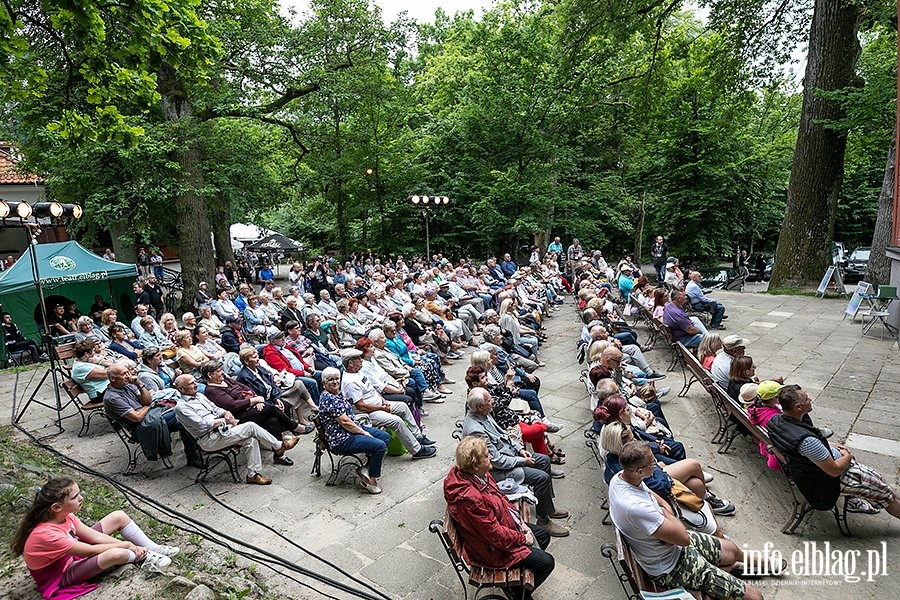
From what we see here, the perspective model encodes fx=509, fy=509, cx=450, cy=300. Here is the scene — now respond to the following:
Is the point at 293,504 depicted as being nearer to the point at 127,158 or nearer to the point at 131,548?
the point at 131,548

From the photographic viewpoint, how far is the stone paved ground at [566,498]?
3.52 meters

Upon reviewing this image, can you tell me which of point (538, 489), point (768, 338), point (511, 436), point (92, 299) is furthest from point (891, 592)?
point (92, 299)

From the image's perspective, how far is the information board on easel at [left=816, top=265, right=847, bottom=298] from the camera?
41.8 feet

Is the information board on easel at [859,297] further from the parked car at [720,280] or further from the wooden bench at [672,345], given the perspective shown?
the parked car at [720,280]

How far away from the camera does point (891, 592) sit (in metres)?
3.23

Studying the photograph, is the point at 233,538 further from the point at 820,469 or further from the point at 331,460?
the point at 820,469

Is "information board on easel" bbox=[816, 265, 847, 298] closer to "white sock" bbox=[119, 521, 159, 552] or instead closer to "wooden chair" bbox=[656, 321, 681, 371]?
"wooden chair" bbox=[656, 321, 681, 371]

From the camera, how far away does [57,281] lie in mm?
11383

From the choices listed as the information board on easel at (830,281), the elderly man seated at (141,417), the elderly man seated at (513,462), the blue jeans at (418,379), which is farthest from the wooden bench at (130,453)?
the information board on easel at (830,281)

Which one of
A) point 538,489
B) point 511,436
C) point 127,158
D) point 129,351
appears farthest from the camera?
point 127,158

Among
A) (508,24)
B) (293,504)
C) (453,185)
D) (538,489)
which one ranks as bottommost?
(293,504)

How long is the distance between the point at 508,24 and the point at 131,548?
61.7 feet

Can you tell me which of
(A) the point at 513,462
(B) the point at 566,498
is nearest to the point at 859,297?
(B) the point at 566,498

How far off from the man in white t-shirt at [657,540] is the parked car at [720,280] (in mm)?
15318
